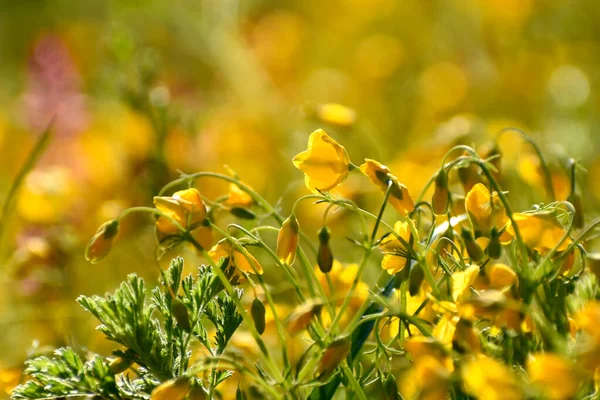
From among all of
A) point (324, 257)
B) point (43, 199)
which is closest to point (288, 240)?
point (324, 257)

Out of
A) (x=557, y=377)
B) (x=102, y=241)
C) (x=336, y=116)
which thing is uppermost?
(x=336, y=116)

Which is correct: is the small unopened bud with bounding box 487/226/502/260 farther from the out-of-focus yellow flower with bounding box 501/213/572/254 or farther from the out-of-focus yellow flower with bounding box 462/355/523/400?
the out-of-focus yellow flower with bounding box 462/355/523/400

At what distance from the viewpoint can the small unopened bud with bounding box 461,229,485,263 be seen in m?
Answer: 0.91

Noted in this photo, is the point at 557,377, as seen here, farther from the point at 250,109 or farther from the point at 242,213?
the point at 250,109

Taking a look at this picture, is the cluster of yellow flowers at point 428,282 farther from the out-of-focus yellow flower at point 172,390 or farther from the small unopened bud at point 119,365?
the small unopened bud at point 119,365

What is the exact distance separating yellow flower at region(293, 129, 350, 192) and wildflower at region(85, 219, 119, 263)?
220mm

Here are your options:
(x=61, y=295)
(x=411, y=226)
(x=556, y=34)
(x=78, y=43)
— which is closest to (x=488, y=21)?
(x=556, y=34)

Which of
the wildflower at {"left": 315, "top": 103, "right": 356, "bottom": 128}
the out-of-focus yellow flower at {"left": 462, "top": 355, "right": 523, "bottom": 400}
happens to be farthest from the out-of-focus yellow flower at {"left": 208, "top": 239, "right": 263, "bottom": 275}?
the wildflower at {"left": 315, "top": 103, "right": 356, "bottom": 128}

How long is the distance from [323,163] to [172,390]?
0.31m

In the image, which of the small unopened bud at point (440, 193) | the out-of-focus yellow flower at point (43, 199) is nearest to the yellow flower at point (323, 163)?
the small unopened bud at point (440, 193)

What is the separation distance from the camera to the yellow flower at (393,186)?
0.92 meters

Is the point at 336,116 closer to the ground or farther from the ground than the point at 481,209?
farther from the ground

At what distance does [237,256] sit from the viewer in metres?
0.93

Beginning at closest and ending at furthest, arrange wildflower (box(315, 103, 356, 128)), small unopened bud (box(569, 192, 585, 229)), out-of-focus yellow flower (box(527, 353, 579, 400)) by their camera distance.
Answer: out-of-focus yellow flower (box(527, 353, 579, 400)) < small unopened bud (box(569, 192, 585, 229)) < wildflower (box(315, 103, 356, 128))
